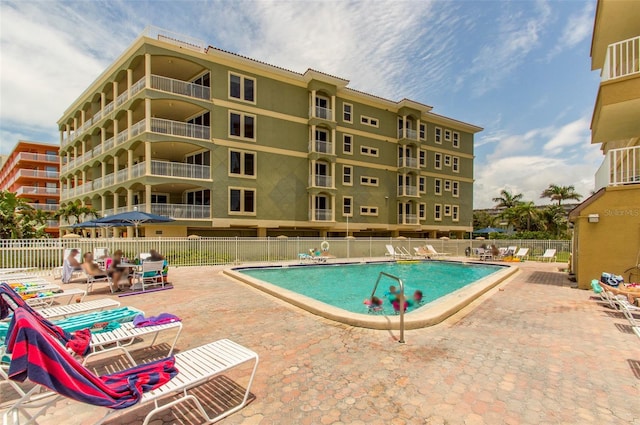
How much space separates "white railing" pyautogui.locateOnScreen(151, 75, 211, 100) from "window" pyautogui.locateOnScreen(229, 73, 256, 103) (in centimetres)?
198

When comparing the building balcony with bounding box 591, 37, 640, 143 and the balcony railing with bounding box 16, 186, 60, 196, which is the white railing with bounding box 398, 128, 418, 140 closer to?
the building balcony with bounding box 591, 37, 640, 143

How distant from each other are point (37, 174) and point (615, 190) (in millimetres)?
69306

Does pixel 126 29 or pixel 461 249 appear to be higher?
pixel 126 29

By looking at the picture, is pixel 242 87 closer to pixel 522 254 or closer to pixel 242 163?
pixel 242 163

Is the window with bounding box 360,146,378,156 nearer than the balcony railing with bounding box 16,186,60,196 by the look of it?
Yes

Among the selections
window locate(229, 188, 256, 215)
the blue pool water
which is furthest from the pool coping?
window locate(229, 188, 256, 215)

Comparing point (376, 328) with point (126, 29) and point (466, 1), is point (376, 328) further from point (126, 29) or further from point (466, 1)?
point (126, 29)

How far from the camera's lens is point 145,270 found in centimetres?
979

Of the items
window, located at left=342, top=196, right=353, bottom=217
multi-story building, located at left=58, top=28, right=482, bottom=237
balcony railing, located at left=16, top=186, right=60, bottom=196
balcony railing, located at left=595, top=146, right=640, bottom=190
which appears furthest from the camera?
balcony railing, located at left=16, top=186, right=60, bottom=196

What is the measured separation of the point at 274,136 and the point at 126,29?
503 inches

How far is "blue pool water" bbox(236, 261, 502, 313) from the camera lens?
11.5 metres

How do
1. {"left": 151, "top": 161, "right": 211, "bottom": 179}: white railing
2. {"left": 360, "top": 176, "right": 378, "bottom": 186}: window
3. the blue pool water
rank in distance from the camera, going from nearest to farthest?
the blue pool water
{"left": 151, "top": 161, "right": 211, "bottom": 179}: white railing
{"left": 360, "top": 176, "right": 378, "bottom": 186}: window

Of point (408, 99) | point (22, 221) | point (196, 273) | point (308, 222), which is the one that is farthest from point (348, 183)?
point (22, 221)

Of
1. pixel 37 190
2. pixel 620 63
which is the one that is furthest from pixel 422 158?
pixel 37 190
